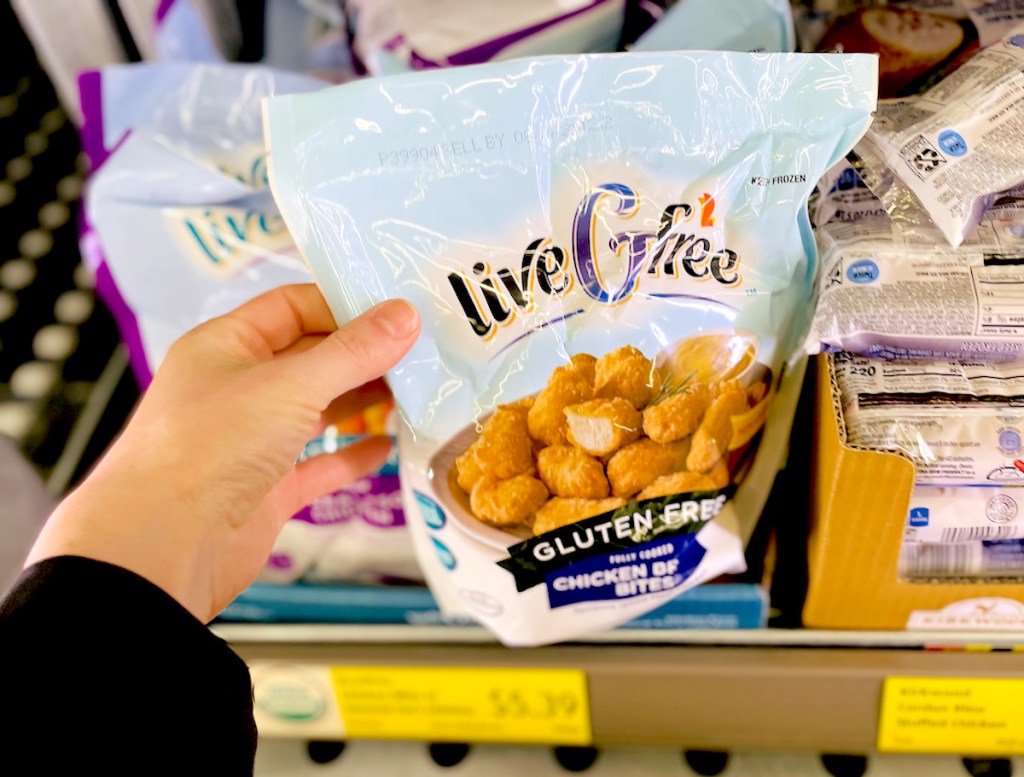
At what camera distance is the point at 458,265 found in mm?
612

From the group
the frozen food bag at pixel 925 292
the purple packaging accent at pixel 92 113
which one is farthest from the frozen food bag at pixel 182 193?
the frozen food bag at pixel 925 292

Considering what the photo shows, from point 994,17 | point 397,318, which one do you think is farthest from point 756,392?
point 994,17

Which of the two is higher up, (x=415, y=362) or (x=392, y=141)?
(x=392, y=141)

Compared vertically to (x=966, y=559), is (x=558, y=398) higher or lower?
higher

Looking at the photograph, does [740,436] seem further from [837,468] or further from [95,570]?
[95,570]

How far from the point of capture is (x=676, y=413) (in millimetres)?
643

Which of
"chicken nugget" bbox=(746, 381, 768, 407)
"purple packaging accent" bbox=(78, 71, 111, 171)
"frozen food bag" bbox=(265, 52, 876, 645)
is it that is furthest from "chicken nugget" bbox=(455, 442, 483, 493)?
"purple packaging accent" bbox=(78, 71, 111, 171)

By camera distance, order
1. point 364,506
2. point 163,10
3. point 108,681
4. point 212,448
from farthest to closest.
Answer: point 163,10 < point 364,506 < point 212,448 < point 108,681

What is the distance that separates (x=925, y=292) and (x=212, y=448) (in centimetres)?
49

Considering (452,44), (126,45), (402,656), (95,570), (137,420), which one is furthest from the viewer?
(126,45)

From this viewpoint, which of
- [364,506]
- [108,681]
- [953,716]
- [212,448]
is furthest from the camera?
[364,506]

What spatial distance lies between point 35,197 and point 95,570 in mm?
851

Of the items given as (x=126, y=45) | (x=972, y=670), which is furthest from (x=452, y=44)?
(x=972, y=670)

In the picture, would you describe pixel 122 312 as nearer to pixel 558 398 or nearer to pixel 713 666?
pixel 558 398
